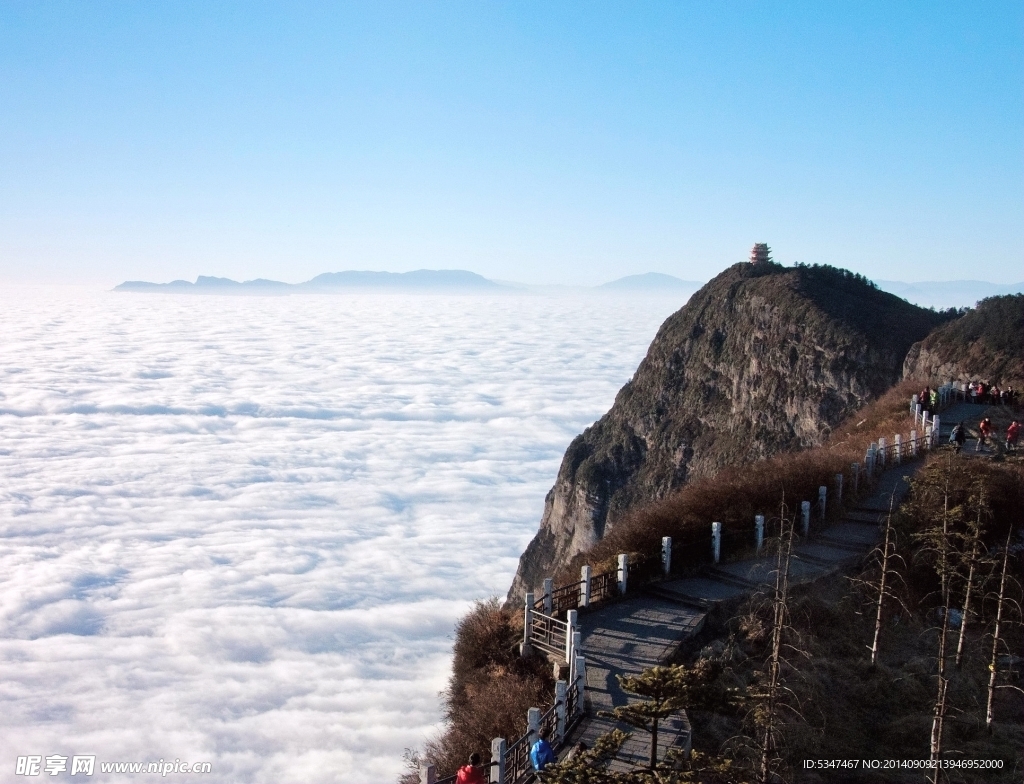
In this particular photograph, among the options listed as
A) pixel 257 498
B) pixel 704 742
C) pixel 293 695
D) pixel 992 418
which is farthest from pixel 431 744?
pixel 257 498

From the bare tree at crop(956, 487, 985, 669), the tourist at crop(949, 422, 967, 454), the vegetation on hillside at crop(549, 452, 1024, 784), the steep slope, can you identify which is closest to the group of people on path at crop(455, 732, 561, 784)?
the vegetation on hillside at crop(549, 452, 1024, 784)

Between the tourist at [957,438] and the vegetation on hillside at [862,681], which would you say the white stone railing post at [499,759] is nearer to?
the vegetation on hillside at [862,681]

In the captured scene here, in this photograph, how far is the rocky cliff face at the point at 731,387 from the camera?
55281mm

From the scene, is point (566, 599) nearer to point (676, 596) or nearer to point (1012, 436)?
point (676, 596)

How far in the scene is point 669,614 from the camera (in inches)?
640

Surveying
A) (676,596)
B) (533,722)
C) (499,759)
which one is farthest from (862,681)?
(499,759)

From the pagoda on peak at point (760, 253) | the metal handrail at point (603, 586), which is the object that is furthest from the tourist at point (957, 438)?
the pagoda on peak at point (760, 253)

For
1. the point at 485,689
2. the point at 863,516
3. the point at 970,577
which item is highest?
the point at 970,577

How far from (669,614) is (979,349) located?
32.8 m

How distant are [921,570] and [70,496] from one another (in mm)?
144469

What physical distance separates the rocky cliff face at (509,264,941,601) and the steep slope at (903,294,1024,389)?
5403mm

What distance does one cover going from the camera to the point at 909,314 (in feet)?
197

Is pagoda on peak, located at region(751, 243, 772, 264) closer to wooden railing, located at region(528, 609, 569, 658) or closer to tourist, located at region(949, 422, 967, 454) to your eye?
tourist, located at region(949, 422, 967, 454)

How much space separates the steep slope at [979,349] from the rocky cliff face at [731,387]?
540 centimetres
